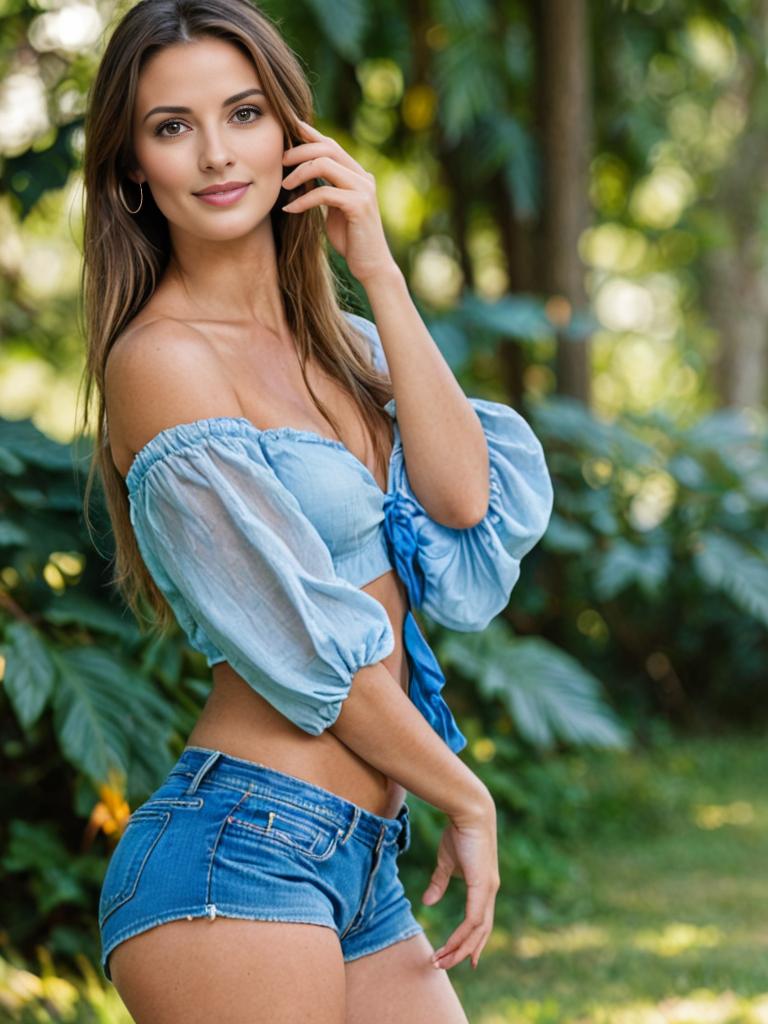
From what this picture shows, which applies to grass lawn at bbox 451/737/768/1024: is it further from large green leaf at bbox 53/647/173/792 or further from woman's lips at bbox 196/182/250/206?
woman's lips at bbox 196/182/250/206

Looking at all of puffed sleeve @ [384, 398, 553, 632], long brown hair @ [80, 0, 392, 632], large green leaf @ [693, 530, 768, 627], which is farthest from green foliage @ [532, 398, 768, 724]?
long brown hair @ [80, 0, 392, 632]

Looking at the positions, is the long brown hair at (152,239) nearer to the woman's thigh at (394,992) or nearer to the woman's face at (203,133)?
the woman's face at (203,133)

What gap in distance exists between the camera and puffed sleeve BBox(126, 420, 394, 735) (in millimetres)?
1620

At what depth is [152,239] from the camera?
1.89m

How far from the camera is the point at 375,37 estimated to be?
5.64 m

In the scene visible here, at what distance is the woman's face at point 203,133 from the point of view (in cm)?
175

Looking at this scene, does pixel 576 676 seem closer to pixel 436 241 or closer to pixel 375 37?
pixel 375 37

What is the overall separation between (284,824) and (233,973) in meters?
0.17

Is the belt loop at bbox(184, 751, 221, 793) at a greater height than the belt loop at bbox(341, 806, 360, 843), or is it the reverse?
the belt loop at bbox(184, 751, 221, 793)

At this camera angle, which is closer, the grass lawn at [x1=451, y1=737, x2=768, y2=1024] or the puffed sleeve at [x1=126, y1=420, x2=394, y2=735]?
the puffed sleeve at [x1=126, y1=420, x2=394, y2=735]

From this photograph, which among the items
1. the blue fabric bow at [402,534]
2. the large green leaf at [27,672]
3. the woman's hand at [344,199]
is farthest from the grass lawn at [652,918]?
the woman's hand at [344,199]

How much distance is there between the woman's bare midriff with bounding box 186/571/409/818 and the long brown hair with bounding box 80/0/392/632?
301 mm

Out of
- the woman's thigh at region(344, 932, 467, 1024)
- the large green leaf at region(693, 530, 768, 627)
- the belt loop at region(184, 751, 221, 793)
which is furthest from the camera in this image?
the large green leaf at region(693, 530, 768, 627)

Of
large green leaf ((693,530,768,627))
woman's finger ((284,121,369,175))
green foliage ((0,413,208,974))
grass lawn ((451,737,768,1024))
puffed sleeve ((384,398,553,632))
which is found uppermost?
woman's finger ((284,121,369,175))
